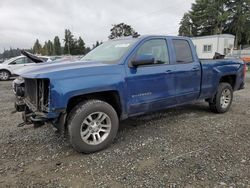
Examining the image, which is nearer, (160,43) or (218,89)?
(160,43)

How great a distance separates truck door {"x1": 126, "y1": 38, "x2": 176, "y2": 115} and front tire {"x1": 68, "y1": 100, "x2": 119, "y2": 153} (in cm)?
46

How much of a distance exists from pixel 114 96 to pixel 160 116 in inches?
78.3

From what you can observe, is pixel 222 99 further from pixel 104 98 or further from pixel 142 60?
pixel 104 98

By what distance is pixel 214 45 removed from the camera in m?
27.2

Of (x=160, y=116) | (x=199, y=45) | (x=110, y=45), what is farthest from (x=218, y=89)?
(x=199, y=45)

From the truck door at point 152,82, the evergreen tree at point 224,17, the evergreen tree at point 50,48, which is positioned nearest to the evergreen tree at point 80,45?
the evergreen tree at point 50,48

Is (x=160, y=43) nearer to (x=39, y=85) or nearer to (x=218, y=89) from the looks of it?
(x=218, y=89)

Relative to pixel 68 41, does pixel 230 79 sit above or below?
below

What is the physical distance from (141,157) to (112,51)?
2054 mm

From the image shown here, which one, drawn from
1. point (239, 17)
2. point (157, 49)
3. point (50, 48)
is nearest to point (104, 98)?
point (157, 49)

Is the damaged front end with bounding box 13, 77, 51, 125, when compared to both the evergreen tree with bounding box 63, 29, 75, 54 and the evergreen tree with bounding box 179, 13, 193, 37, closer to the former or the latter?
the evergreen tree with bounding box 179, 13, 193, 37

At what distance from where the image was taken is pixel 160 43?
177 inches

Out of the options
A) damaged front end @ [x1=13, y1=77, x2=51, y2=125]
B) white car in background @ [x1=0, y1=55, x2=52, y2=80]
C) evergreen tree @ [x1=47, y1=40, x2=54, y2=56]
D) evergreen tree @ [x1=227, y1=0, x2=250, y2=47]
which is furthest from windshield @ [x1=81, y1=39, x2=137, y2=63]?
evergreen tree @ [x1=47, y1=40, x2=54, y2=56]

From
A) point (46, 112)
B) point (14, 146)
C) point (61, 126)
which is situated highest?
point (46, 112)
